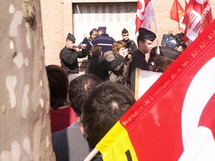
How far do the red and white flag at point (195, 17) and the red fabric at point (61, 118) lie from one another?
123 inches

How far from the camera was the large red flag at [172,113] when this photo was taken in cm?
181

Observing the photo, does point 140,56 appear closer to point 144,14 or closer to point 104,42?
point 144,14

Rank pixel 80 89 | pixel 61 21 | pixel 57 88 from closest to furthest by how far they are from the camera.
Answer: pixel 80 89 < pixel 57 88 < pixel 61 21

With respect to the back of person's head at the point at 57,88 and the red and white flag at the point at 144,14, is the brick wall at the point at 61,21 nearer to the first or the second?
the red and white flag at the point at 144,14

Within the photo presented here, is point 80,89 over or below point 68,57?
over

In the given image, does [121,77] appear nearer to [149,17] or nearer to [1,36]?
[149,17]

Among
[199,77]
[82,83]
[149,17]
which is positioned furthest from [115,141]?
[149,17]

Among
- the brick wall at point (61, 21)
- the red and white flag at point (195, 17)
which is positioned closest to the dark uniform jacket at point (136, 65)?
the red and white flag at point (195, 17)

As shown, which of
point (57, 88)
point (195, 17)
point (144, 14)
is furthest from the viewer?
point (144, 14)

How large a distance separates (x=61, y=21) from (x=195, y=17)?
6851 mm

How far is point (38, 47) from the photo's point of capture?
1514mm

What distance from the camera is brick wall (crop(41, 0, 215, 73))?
12328 millimetres

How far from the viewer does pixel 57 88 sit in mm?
3371

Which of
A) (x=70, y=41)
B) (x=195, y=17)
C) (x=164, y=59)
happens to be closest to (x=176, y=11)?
(x=70, y=41)
